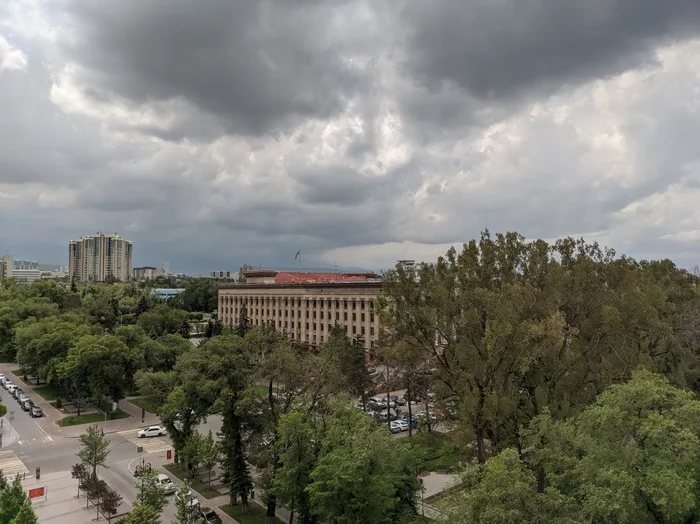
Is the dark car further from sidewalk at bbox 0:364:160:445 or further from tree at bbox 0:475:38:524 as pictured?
sidewalk at bbox 0:364:160:445

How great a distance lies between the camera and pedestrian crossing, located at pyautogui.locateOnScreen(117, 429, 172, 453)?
38.0 metres

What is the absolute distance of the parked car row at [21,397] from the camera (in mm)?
46219

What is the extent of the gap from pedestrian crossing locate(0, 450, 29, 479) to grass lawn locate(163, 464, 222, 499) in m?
9.41

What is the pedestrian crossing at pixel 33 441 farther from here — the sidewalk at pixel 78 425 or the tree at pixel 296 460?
the tree at pixel 296 460

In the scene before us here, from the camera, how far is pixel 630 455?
57.3ft

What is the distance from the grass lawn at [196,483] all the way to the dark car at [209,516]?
318 cm

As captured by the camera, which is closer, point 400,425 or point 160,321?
point 400,425

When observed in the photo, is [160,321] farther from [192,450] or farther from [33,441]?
[192,450]

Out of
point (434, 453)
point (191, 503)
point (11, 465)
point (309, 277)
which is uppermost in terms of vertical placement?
point (309, 277)

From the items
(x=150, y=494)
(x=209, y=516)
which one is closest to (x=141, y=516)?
(x=150, y=494)

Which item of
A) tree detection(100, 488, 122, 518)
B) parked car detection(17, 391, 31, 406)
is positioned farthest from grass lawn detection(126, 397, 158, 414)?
tree detection(100, 488, 122, 518)

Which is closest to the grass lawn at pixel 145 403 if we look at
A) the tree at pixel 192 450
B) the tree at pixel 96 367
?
the tree at pixel 96 367

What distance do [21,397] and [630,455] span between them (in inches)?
2180

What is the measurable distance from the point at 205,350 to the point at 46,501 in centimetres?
1229
